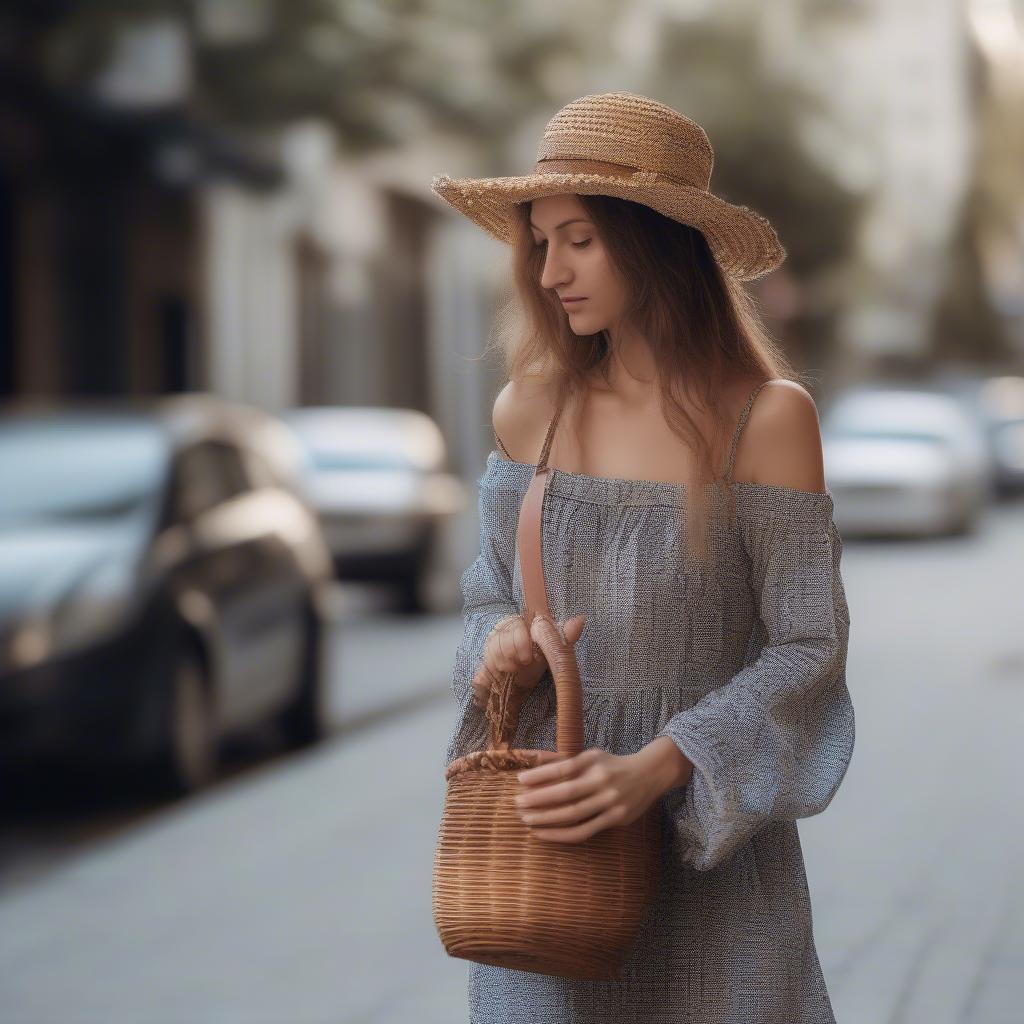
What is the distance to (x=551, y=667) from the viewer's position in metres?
2.54

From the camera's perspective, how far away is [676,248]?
9.00ft

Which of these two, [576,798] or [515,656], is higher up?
[515,656]

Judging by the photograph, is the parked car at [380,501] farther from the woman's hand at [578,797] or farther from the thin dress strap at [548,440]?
the woman's hand at [578,797]

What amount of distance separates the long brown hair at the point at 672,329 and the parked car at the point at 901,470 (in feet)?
66.8

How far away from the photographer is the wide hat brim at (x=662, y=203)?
264 cm

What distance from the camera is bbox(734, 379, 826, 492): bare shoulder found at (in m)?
2.67

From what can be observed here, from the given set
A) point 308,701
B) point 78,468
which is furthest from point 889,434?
point 78,468

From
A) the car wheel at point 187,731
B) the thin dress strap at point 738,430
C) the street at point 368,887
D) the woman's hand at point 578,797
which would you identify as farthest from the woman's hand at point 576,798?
the car wheel at point 187,731

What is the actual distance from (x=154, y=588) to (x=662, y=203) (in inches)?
225

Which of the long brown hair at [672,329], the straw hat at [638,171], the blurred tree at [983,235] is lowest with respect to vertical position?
the long brown hair at [672,329]

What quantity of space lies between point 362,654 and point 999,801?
667cm

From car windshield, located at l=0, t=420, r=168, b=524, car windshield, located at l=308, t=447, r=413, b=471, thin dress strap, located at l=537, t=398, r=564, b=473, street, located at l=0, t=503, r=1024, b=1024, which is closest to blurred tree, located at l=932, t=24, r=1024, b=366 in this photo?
car windshield, located at l=308, t=447, r=413, b=471

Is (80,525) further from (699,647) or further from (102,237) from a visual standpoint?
(102,237)

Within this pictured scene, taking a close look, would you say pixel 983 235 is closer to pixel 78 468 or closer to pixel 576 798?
pixel 78 468
